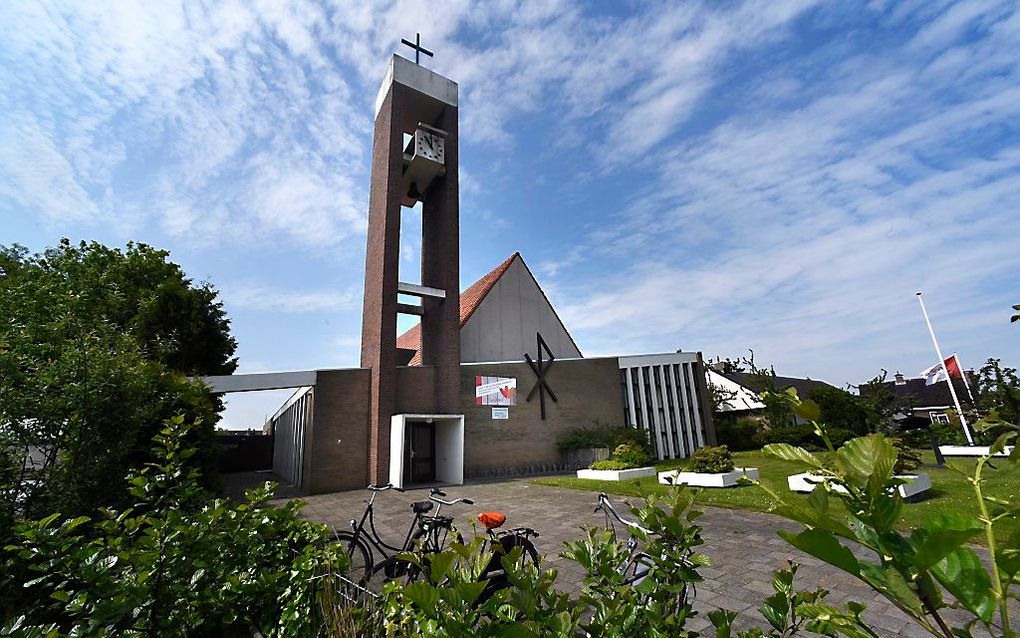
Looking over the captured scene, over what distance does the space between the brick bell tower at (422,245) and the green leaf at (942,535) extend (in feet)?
50.3

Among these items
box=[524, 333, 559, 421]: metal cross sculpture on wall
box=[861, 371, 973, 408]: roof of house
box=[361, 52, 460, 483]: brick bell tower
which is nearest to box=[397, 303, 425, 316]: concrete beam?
box=[361, 52, 460, 483]: brick bell tower

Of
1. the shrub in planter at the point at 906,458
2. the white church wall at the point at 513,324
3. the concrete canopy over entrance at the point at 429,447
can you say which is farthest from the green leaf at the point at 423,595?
the white church wall at the point at 513,324

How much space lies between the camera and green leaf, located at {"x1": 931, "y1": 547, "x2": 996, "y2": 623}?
Result: 797 millimetres

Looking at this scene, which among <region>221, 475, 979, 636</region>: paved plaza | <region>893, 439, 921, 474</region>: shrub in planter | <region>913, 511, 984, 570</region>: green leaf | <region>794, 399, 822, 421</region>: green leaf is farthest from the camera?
<region>893, 439, 921, 474</region>: shrub in planter

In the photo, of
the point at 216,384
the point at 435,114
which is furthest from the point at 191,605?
the point at 435,114

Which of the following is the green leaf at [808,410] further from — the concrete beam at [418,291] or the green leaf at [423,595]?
the concrete beam at [418,291]

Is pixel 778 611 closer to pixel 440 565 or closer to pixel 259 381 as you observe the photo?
pixel 440 565

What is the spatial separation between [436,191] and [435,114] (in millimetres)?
3200

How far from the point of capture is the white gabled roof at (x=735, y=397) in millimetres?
33094

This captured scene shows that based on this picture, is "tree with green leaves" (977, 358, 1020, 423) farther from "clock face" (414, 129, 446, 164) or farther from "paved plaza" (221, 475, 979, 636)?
"clock face" (414, 129, 446, 164)

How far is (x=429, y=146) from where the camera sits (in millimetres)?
18203

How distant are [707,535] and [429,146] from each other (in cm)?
1602

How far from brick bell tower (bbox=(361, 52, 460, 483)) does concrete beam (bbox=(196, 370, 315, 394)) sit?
225cm

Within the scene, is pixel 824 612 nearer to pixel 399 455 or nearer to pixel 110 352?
pixel 110 352
